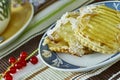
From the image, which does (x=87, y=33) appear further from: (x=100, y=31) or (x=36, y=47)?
(x=36, y=47)

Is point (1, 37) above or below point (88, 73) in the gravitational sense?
above

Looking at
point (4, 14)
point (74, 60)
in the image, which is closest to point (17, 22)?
point (4, 14)

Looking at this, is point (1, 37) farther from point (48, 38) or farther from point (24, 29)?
point (48, 38)

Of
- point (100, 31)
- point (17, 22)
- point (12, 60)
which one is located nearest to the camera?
point (100, 31)

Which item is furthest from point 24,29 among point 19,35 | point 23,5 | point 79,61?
point 79,61

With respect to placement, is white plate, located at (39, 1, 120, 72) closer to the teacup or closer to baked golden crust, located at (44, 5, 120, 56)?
baked golden crust, located at (44, 5, 120, 56)

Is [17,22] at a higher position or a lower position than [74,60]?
higher
